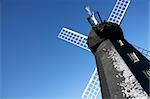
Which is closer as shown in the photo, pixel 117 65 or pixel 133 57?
pixel 117 65

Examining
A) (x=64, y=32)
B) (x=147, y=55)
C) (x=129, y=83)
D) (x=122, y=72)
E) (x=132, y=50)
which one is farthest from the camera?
(x=64, y=32)

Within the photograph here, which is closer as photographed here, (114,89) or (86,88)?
(114,89)

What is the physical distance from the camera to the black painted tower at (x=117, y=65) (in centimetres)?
1037

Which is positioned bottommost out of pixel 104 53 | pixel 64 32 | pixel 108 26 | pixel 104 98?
pixel 104 98

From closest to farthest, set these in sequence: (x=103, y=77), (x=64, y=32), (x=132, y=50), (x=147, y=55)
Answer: (x=103, y=77) → (x=132, y=50) → (x=147, y=55) → (x=64, y=32)

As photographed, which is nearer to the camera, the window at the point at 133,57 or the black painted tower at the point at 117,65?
the black painted tower at the point at 117,65

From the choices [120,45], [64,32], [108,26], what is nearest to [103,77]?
[120,45]

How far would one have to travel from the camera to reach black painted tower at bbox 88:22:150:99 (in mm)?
10368

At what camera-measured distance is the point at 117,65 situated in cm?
1192

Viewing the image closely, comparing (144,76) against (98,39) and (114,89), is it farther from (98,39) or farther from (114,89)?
(98,39)

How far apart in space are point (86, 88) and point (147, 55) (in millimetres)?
3443

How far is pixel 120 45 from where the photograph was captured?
44.1 ft

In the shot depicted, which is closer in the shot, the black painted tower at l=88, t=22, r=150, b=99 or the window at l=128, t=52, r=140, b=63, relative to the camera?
the black painted tower at l=88, t=22, r=150, b=99

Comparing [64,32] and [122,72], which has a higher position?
[64,32]
